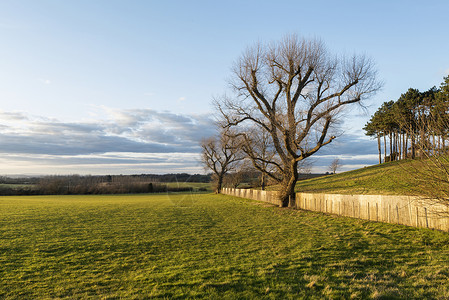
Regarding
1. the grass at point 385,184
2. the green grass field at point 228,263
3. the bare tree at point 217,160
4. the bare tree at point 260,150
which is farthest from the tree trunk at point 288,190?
the bare tree at point 217,160

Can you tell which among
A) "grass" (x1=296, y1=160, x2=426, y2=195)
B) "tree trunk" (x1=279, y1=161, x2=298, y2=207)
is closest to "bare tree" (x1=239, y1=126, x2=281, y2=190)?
"tree trunk" (x1=279, y1=161, x2=298, y2=207)

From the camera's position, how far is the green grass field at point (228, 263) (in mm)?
5395

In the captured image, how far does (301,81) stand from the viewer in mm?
20094

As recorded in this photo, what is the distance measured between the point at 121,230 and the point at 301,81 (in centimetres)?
1560

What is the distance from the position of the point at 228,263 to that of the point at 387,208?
30.3 feet

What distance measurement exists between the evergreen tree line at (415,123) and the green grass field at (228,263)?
3297 millimetres

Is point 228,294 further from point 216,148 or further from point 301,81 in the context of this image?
point 216,148

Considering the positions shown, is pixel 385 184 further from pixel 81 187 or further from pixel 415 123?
pixel 81 187

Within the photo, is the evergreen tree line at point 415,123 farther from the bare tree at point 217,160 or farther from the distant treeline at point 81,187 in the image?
the distant treeline at point 81,187

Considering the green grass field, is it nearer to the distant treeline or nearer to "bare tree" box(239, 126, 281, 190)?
"bare tree" box(239, 126, 281, 190)

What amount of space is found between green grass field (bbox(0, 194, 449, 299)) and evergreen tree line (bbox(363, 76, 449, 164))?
3297 millimetres

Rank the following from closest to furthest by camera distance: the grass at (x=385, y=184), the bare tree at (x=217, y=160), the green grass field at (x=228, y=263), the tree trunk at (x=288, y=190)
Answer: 1. the green grass field at (x=228, y=263)
2. the grass at (x=385, y=184)
3. the tree trunk at (x=288, y=190)
4. the bare tree at (x=217, y=160)

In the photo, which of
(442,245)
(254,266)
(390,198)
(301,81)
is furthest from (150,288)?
(301,81)

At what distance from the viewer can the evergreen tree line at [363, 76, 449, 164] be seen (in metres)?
8.42
